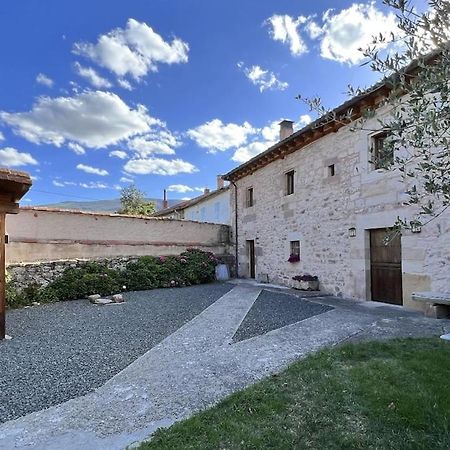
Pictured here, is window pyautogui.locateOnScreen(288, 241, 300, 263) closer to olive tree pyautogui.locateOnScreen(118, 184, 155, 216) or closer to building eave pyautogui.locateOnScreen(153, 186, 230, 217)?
building eave pyautogui.locateOnScreen(153, 186, 230, 217)

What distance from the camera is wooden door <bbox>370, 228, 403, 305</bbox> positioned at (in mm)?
7926

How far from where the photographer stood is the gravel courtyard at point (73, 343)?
135 inches

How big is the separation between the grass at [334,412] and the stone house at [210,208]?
14.1 metres

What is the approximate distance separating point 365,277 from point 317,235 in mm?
2284

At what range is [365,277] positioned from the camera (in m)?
8.68

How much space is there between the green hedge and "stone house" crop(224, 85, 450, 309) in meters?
2.76

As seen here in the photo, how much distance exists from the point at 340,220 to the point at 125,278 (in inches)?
301

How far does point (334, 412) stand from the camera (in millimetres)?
2758

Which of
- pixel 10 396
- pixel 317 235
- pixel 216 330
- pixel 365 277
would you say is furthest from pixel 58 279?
pixel 365 277

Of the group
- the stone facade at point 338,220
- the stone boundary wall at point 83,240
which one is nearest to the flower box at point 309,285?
the stone facade at point 338,220

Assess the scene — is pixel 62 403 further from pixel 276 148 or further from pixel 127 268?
pixel 276 148

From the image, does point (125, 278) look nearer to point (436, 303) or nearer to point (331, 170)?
point (331, 170)

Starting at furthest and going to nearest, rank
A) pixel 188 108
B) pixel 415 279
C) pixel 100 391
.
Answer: pixel 188 108
pixel 415 279
pixel 100 391

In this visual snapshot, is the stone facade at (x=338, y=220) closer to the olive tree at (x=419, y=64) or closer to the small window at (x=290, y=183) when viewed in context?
the small window at (x=290, y=183)
